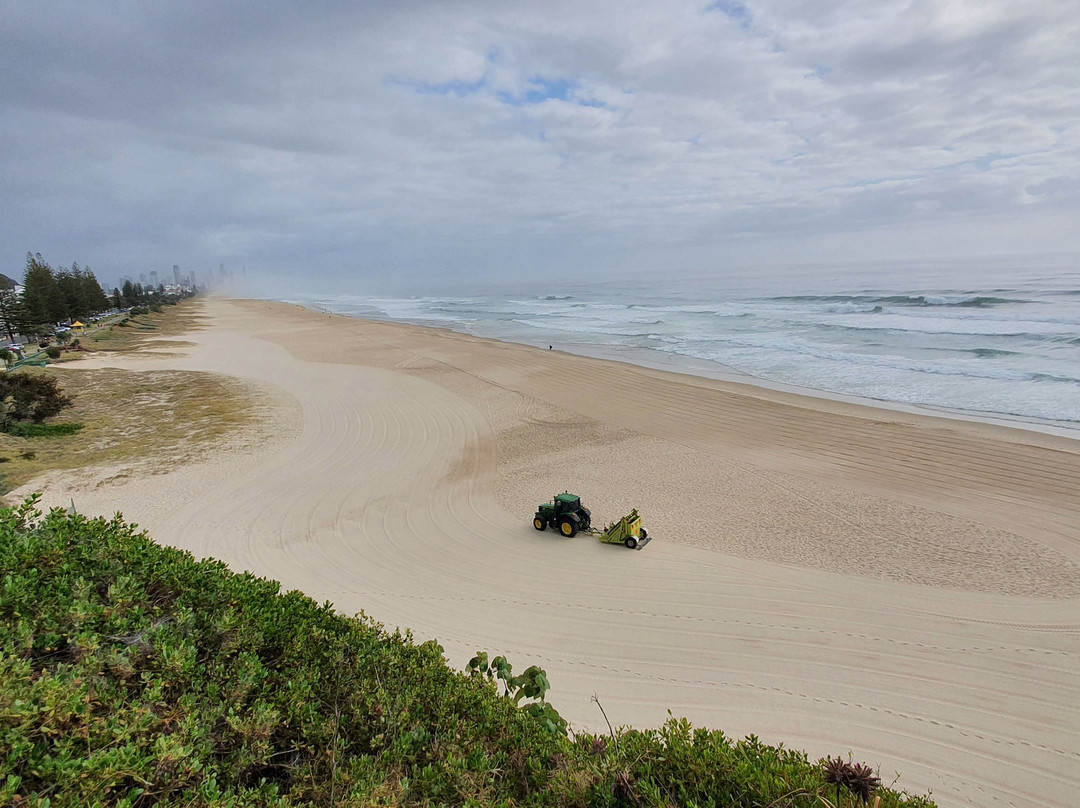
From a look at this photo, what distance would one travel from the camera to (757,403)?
2128cm

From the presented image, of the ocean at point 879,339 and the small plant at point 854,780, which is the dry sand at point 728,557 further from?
the ocean at point 879,339

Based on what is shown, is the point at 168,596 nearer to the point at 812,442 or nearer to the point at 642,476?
A: the point at 642,476

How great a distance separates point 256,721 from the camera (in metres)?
3.12

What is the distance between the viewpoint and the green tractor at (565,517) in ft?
36.5

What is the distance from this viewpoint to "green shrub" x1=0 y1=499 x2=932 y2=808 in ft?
→ 8.65

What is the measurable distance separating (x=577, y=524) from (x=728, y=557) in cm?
312

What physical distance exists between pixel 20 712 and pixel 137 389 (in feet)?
95.0

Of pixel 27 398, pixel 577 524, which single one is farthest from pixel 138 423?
pixel 577 524

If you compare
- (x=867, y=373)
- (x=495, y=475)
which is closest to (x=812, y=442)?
(x=495, y=475)

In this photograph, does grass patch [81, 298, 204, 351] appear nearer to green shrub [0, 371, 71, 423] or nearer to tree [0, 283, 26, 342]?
tree [0, 283, 26, 342]

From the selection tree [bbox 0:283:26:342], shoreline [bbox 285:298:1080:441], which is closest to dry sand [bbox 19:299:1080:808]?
shoreline [bbox 285:298:1080:441]

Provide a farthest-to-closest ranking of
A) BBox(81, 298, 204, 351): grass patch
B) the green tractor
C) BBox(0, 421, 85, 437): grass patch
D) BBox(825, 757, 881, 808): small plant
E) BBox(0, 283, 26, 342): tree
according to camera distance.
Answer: BBox(0, 283, 26, 342): tree → BBox(81, 298, 204, 351): grass patch → BBox(0, 421, 85, 437): grass patch → the green tractor → BBox(825, 757, 881, 808): small plant

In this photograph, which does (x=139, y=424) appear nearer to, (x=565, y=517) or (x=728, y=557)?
Result: (x=565, y=517)

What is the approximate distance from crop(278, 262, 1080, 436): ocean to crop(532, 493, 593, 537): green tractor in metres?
17.2
